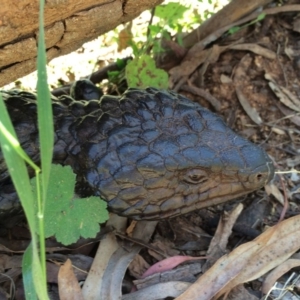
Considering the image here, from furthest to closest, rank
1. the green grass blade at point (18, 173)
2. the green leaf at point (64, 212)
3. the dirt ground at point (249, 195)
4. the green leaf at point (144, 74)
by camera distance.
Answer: the green leaf at point (144, 74) < the dirt ground at point (249, 195) < the green leaf at point (64, 212) < the green grass blade at point (18, 173)

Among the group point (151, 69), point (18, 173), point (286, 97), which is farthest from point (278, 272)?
point (18, 173)

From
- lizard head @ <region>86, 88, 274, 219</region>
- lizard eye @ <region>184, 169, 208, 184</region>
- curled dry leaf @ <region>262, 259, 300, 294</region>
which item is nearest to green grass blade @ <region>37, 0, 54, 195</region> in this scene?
lizard head @ <region>86, 88, 274, 219</region>

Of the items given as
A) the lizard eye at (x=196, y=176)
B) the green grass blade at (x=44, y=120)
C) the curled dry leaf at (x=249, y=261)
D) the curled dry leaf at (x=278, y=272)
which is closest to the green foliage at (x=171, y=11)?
the lizard eye at (x=196, y=176)

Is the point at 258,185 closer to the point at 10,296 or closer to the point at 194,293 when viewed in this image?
the point at 194,293

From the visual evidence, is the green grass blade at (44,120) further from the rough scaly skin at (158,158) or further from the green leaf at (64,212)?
the rough scaly skin at (158,158)

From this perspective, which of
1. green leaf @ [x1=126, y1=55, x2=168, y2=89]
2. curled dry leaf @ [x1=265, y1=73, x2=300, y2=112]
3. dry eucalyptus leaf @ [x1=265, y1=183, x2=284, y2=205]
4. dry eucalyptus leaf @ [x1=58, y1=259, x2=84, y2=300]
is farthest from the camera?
curled dry leaf @ [x1=265, y1=73, x2=300, y2=112]

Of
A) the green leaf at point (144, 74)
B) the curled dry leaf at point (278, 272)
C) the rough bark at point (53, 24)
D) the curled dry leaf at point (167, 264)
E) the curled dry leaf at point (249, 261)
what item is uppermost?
the rough bark at point (53, 24)

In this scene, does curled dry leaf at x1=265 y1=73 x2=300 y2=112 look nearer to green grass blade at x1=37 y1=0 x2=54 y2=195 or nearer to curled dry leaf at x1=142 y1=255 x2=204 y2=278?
curled dry leaf at x1=142 y1=255 x2=204 y2=278
